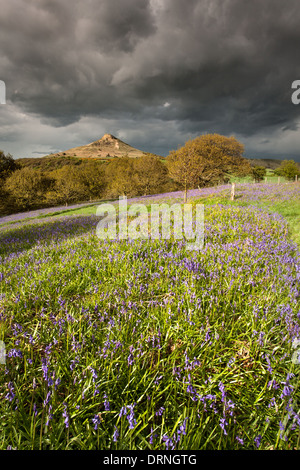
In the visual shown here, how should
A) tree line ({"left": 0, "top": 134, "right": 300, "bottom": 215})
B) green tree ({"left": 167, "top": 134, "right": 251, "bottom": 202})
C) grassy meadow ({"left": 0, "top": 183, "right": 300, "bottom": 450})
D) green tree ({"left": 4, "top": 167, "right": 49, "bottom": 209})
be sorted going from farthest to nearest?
green tree ({"left": 167, "top": 134, "right": 251, "bottom": 202})
tree line ({"left": 0, "top": 134, "right": 300, "bottom": 215})
green tree ({"left": 4, "top": 167, "right": 49, "bottom": 209})
grassy meadow ({"left": 0, "top": 183, "right": 300, "bottom": 450})

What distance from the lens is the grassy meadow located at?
1739 mm

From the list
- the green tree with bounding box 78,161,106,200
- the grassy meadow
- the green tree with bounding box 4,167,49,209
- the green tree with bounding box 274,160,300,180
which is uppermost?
the green tree with bounding box 274,160,300,180

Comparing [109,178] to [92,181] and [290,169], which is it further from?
[290,169]

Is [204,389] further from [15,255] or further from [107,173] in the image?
[107,173]

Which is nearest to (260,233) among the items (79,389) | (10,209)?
(79,389)

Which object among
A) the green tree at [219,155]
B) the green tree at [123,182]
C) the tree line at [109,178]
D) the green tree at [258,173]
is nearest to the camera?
the tree line at [109,178]

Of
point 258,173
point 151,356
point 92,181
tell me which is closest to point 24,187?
point 92,181

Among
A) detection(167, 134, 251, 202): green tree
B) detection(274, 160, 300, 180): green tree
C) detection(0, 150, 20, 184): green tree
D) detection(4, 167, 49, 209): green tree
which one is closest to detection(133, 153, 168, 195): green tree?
detection(167, 134, 251, 202): green tree

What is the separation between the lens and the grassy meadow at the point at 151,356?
5.71 ft

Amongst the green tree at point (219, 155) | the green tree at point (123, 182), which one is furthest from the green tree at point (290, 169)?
the green tree at point (123, 182)

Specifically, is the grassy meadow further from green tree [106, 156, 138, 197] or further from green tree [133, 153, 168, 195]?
green tree [133, 153, 168, 195]

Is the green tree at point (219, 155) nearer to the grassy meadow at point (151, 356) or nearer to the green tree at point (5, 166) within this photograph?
the green tree at point (5, 166)
